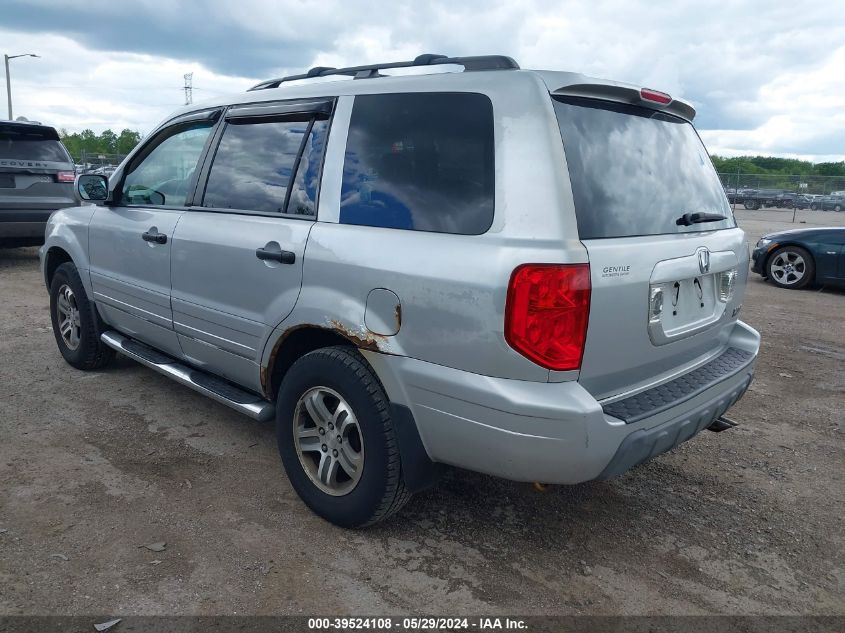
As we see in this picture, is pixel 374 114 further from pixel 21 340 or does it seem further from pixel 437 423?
pixel 21 340

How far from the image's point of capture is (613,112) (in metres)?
2.71

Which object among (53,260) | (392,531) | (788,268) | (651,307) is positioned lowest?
(392,531)

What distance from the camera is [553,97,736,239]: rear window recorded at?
2.47 meters

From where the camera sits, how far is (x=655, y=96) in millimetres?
2842

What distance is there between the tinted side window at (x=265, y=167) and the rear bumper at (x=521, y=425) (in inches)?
37.3

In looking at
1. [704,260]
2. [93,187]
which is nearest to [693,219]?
[704,260]

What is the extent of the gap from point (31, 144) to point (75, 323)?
5229mm

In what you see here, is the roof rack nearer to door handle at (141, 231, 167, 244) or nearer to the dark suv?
door handle at (141, 231, 167, 244)

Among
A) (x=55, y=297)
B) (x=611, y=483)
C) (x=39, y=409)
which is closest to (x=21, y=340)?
(x=55, y=297)

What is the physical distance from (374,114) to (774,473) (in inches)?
113

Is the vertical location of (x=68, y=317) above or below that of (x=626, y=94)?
below

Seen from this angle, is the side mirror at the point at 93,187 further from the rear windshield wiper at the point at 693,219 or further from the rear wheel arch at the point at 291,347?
the rear windshield wiper at the point at 693,219

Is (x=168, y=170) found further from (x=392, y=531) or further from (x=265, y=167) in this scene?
(x=392, y=531)

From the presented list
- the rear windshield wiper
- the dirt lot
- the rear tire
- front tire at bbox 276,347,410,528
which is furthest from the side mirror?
the rear tire
